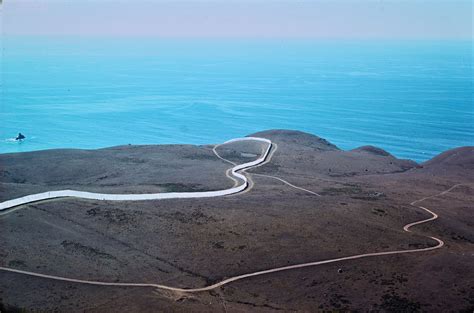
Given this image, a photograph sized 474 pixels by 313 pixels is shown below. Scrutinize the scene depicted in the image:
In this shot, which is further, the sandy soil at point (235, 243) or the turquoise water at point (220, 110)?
the turquoise water at point (220, 110)

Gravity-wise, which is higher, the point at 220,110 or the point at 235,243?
the point at 220,110

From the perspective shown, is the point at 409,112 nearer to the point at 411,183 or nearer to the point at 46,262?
the point at 411,183

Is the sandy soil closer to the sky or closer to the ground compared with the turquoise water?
closer to the ground

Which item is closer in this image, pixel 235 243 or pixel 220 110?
pixel 235 243

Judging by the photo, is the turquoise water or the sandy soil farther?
the turquoise water

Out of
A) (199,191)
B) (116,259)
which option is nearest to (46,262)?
(116,259)

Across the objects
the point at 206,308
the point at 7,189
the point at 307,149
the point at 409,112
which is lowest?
the point at 206,308

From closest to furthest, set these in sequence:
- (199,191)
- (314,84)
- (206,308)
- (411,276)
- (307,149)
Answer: (206,308) < (411,276) < (199,191) < (307,149) < (314,84)

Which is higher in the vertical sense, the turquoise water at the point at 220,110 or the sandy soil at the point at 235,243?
the turquoise water at the point at 220,110
